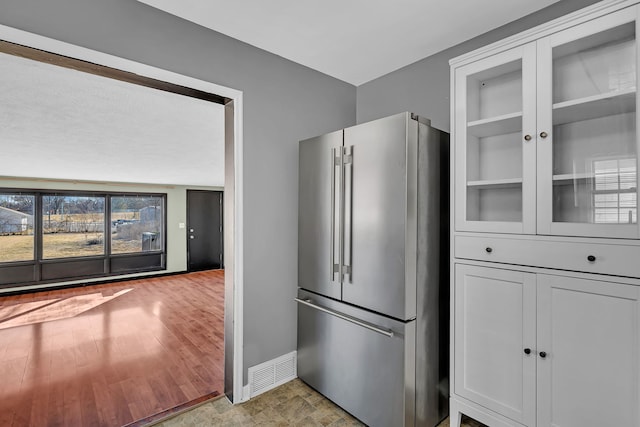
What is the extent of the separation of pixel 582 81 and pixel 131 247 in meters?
8.23

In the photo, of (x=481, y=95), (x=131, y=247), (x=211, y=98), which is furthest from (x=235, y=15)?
(x=131, y=247)

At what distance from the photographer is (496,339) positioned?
67.7 inches

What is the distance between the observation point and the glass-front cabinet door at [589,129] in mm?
1388

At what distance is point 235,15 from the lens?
6.35ft

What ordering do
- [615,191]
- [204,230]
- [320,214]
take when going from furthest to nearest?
[204,230] < [320,214] < [615,191]

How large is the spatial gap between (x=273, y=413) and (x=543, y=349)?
1620 millimetres

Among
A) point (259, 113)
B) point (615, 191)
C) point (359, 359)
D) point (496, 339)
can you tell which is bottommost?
point (359, 359)

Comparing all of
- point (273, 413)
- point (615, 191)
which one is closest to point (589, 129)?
point (615, 191)

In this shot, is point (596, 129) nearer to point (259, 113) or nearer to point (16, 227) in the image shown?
point (259, 113)

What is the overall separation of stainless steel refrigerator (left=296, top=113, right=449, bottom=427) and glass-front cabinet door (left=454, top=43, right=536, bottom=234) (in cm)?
18

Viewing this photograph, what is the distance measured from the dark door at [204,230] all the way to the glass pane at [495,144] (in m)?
7.48

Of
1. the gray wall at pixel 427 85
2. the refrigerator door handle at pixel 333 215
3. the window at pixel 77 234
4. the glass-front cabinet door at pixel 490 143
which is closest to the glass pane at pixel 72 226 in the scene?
A: the window at pixel 77 234

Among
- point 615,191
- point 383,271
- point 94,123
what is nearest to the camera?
point 615,191

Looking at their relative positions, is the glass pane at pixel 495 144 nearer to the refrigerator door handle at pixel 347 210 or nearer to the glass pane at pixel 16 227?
the refrigerator door handle at pixel 347 210
